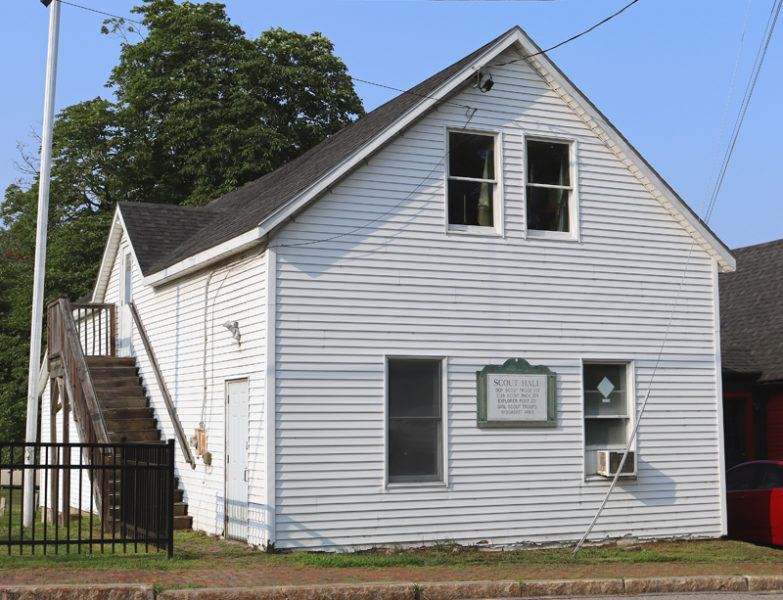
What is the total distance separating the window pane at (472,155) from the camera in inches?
606

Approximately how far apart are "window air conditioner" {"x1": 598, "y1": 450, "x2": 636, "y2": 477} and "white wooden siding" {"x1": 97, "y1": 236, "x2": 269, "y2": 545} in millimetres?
5369

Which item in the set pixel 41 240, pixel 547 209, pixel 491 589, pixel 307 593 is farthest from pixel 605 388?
pixel 41 240

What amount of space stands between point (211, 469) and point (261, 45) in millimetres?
26004

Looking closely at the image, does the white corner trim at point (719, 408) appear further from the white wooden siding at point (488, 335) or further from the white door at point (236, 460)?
the white door at point (236, 460)

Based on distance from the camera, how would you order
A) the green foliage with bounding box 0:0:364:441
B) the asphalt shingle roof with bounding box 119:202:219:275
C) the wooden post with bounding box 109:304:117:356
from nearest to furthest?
the asphalt shingle roof with bounding box 119:202:219:275
the wooden post with bounding box 109:304:117:356
the green foliage with bounding box 0:0:364:441

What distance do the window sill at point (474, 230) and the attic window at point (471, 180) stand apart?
0.15 feet

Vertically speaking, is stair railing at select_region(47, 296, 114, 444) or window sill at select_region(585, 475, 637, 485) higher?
stair railing at select_region(47, 296, 114, 444)

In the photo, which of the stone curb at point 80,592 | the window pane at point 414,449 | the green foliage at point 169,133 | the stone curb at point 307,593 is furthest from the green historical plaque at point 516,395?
the green foliage at point 169,133

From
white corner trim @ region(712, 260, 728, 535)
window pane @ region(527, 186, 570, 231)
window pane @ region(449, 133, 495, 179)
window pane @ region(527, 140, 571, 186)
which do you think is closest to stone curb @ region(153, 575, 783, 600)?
Answer: white corner trim @ region(712, 260, 728, 535)

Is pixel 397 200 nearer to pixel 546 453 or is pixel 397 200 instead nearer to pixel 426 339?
pixel 426 339

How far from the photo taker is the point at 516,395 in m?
15.1

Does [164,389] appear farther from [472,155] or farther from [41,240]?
[472,155]

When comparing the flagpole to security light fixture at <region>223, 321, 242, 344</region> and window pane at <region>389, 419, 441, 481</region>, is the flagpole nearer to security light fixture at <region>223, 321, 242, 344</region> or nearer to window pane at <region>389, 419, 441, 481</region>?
security light fixture at <region>223, 321, 242, 344</region>

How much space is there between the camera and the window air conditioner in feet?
50.4
